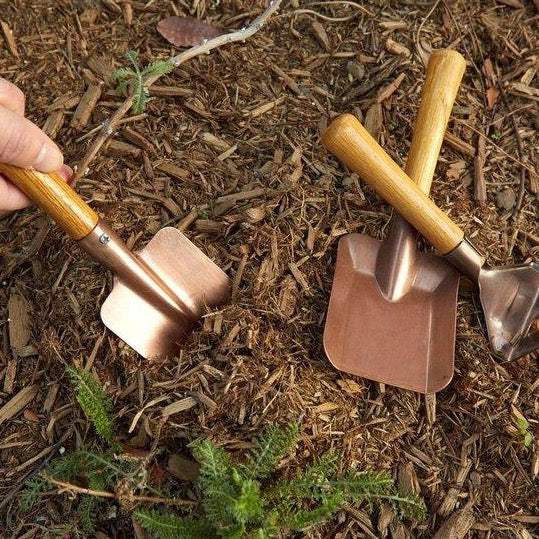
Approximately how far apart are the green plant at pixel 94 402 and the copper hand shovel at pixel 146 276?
0.58ft

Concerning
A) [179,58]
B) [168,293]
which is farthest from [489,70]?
[168,293]

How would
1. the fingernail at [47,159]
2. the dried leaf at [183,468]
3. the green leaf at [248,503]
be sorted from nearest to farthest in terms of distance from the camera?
the green leaf at [248,503]
the fingernail at [47,159]
the dried leaf at [183,468]

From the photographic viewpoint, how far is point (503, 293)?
211cm

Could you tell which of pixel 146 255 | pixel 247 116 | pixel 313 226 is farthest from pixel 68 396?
pixel 247 116

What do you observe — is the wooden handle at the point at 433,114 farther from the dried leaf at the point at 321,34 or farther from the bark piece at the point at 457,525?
the bark piece at the point at 457,525

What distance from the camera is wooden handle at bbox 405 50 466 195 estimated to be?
2.16 m

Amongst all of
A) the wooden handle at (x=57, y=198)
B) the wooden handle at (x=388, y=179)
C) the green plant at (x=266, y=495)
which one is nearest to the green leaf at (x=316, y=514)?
the green plant at (x=266, y=495)

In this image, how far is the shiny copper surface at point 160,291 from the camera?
206 cm

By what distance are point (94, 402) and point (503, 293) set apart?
1.31 meters

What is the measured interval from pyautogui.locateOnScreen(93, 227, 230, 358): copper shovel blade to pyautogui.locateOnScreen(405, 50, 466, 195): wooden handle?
0.73 m

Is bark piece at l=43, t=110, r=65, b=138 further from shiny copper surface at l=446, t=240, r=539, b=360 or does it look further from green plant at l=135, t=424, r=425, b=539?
shiny copper surface at l=446, t=240, r=539, b=360

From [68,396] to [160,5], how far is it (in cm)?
152

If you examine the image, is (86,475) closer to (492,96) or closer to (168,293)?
(168,293)

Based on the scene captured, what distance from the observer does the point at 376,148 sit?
203 centimetres
